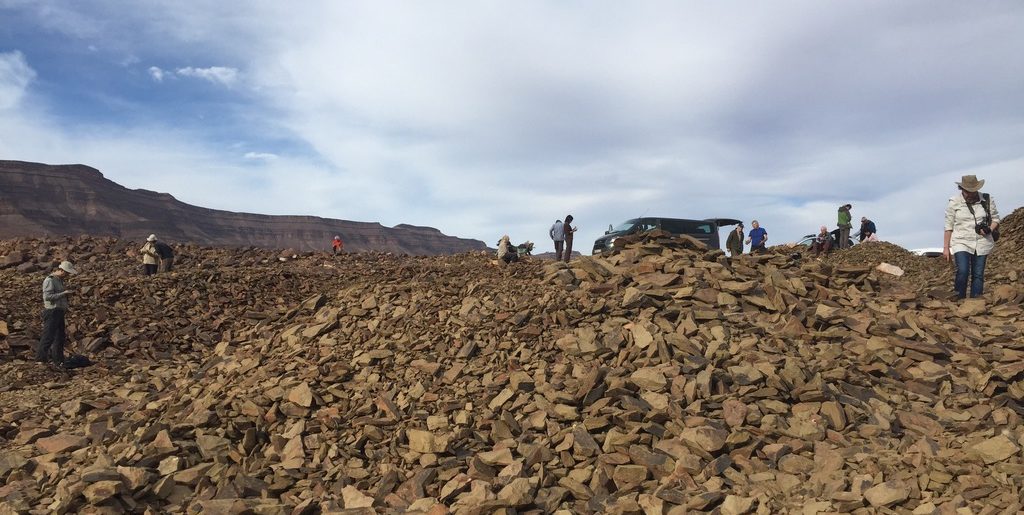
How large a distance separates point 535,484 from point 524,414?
1.07m

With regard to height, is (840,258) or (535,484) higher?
(840,258)

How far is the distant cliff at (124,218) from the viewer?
75375 millimetres

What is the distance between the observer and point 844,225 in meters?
22.0

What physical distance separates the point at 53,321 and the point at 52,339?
0.46 metres

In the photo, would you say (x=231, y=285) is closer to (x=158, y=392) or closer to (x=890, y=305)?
(x=158, y=392)

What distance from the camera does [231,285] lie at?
621 inches

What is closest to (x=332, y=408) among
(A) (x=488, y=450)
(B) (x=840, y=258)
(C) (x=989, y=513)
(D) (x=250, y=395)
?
(D) (x=250, y=395)

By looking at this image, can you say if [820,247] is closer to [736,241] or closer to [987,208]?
[736,241]

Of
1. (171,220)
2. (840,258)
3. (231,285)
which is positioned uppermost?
(171,220)

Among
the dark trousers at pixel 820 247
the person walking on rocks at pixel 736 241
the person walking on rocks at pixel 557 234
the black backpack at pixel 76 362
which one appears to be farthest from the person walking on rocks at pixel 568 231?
the black backpack at pixel 76 362

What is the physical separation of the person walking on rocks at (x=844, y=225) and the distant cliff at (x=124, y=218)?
59.8 metres

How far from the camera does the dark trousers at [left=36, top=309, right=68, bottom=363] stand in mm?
11445

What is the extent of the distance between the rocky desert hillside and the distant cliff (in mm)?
67954

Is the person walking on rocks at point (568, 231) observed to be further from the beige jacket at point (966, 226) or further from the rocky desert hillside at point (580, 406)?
the beige jacket at point (966, 226)
